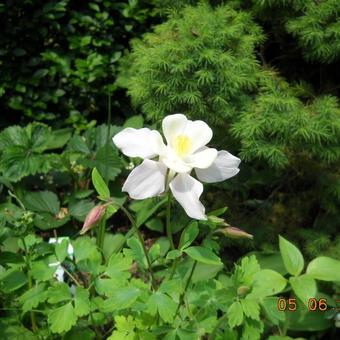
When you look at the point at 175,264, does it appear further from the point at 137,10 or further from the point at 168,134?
the point at 137,10

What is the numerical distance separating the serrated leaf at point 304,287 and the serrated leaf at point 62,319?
587mm

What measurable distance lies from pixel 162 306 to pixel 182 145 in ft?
1.28

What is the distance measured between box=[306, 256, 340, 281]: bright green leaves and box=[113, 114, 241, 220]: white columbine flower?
26 centimetres

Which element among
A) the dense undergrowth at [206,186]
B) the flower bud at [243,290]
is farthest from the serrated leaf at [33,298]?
the flower bud at [243,290]

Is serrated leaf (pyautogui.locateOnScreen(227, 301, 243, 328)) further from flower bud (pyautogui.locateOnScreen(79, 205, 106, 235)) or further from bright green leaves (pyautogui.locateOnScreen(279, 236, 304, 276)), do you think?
flower bud (pyautogui.locateOnScreen(79, 205, 106, 235))

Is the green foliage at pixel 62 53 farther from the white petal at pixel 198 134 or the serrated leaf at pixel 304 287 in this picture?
the serrated leaf at pixel 304 287

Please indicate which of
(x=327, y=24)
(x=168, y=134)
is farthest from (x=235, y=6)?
(x=168, y=134)

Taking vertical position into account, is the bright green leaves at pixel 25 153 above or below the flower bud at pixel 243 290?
below

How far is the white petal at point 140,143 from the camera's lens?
1.17m

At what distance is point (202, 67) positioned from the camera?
195cm

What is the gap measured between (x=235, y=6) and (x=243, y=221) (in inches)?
36.2

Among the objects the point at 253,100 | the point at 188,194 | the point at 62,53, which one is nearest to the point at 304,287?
the point at 188,194
